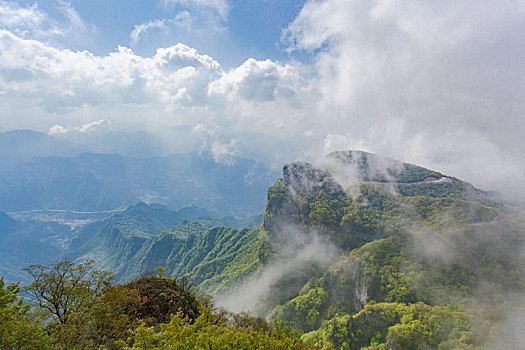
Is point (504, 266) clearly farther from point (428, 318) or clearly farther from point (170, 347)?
point (170, 347)

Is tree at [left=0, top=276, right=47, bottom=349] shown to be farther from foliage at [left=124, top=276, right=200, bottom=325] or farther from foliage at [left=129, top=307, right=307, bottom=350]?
foliage at [left=124, top=276, right=200, bottom=325]

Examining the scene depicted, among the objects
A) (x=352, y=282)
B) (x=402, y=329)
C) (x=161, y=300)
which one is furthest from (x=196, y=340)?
(x=352, y=282)

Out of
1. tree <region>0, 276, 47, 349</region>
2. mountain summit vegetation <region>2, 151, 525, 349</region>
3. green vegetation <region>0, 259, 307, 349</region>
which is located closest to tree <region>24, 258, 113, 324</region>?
green vegetation <region>0, 259, 307, 349</region>

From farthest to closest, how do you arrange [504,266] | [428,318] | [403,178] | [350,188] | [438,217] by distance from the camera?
1. [403,178]
2. [350,188]
3. [438,217]
4. [504,266]
5. [428,318]

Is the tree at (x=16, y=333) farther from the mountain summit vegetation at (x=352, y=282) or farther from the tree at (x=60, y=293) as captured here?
the tree at (x=60, y=293)

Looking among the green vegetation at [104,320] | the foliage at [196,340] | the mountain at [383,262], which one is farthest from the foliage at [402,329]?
the foliage at [196,340]

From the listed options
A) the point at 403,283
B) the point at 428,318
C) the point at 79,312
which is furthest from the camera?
the point at 403,283

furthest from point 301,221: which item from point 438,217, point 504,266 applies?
point 504,266

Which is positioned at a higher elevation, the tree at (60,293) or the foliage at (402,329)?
the tree at (60,293)

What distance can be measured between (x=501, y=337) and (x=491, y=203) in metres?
106

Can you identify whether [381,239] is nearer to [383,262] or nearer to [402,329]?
[383,262]

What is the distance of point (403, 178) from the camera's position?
16912cm

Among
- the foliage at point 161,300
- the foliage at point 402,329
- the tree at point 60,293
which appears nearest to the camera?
the tree at point 60,293

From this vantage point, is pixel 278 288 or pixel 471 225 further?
pixel 278 288
